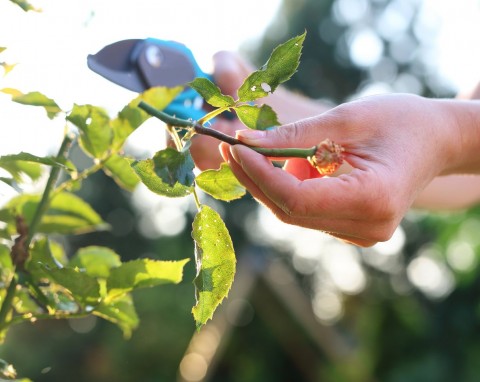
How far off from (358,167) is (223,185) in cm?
9

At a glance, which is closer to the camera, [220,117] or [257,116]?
[257,116]

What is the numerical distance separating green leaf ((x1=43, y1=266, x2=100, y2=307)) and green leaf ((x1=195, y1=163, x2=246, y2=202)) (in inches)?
4.2

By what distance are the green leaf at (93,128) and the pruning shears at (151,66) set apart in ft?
0.29

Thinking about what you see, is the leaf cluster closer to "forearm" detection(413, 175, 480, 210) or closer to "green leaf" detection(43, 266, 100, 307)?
"green leaf" detection(43, 266, 100, 307)

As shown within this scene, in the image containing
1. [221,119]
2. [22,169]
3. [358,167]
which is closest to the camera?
[358,167]

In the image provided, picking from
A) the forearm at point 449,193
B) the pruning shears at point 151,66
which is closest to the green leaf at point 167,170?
the pruning shears at point 151,66

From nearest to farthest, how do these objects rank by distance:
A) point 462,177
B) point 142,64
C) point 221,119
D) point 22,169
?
1. point 22,169
2. point 142,64
3. point 221,119
4. point 462,177

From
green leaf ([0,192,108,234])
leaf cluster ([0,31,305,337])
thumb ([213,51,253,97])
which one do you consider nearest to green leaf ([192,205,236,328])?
leaf cluster ([0,31,305,337])

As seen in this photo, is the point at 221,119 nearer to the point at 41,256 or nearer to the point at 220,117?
the point at 220,117

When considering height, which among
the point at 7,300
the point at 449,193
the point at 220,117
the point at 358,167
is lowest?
the point at 449,193

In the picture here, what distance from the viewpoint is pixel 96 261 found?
2.07 feet

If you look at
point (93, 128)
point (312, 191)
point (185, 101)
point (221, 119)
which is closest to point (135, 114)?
point (93, 128)

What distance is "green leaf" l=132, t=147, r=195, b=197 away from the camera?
406 millimetres

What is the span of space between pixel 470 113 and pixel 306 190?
27 centimetres
